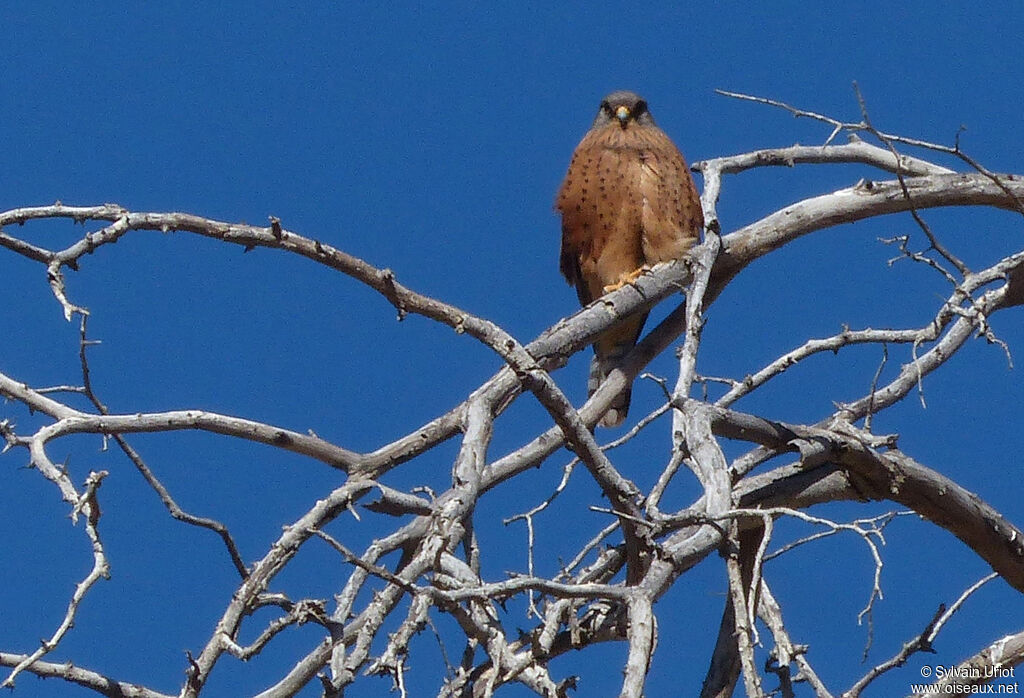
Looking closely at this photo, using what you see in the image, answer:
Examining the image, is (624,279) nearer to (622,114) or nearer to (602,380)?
(602,380)

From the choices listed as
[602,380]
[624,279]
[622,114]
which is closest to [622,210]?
[624,279]

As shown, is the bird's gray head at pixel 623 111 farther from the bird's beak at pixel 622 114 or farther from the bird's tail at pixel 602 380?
the bird's tail at pixel 602 380

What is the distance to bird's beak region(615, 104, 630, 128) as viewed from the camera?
6.62m

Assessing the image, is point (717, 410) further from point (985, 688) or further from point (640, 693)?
point (640, 693)

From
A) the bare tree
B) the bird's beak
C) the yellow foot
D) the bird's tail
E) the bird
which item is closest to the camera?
the bare tree

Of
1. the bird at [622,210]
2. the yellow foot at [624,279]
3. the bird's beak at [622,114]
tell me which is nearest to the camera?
the yellow foot at [624,279]

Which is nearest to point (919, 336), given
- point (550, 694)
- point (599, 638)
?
point (599, 638)

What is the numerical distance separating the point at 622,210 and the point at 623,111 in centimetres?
70

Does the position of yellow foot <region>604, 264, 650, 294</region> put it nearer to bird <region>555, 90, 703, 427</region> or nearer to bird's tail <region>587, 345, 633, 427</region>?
bird <region>555, 90, 703, 427</region>

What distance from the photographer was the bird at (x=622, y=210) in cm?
609

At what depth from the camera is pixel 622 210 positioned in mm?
6172

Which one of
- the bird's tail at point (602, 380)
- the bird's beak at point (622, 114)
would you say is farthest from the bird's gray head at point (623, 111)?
the bird's tail at point (602, 380)

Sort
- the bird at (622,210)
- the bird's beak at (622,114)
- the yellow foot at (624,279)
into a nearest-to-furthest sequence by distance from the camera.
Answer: the yellow foot at (624,279) < the bird at (622,210) < the bird's beak at (622,114)

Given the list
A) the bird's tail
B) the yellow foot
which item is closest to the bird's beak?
the yellow foot
